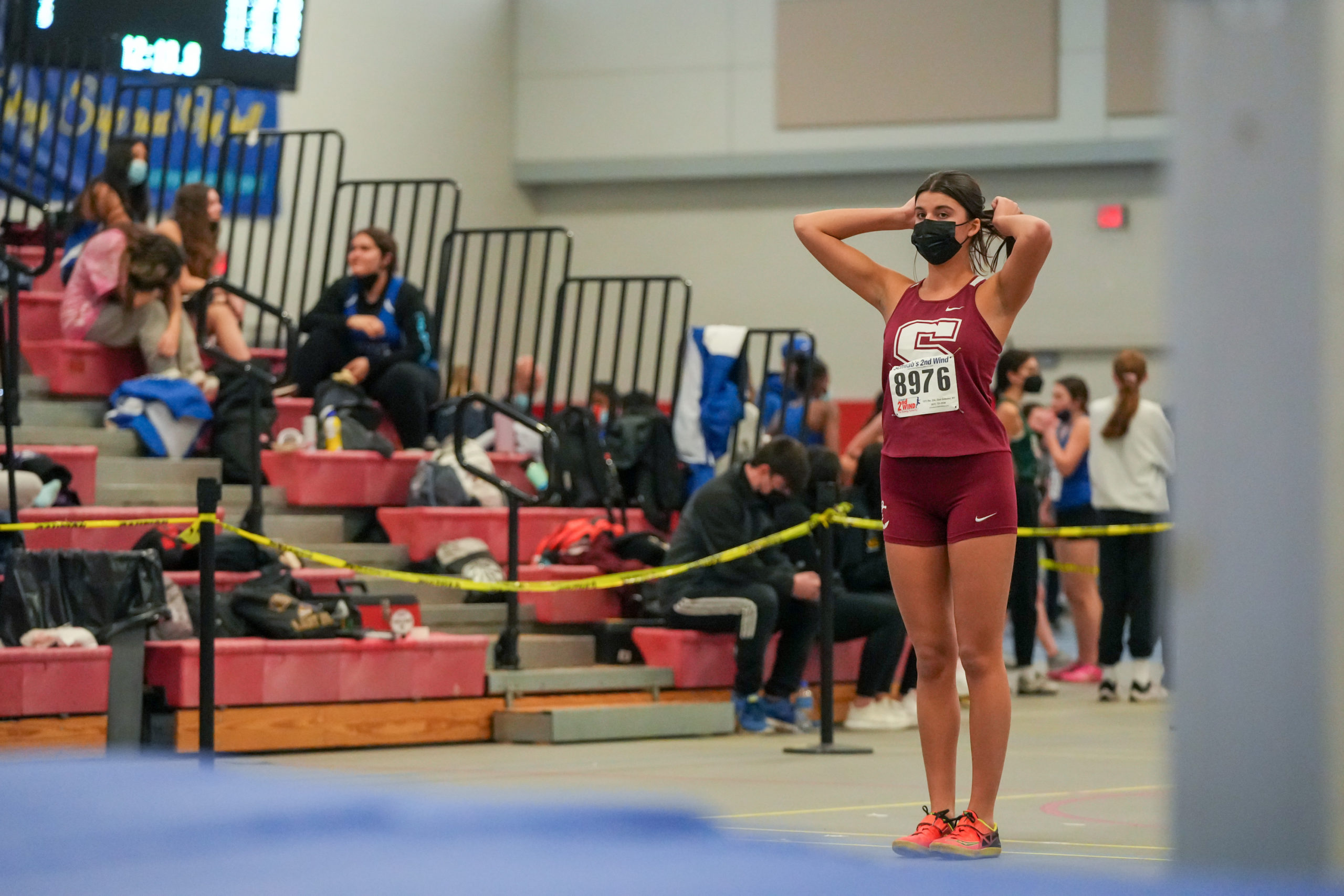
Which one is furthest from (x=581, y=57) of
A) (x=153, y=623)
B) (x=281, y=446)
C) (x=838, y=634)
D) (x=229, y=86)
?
(x=153, y=623)

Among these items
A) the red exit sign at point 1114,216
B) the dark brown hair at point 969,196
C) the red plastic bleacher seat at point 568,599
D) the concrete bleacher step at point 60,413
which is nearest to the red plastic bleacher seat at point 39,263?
the concrete bleacher step at point 60,413

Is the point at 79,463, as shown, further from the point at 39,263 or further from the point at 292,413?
the point at 39,263

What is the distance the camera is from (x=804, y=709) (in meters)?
7.40

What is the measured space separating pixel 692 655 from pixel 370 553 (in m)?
1.64

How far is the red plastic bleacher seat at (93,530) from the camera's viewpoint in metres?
6.82

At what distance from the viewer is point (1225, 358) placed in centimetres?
161

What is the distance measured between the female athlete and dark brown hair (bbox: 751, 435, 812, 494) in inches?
129

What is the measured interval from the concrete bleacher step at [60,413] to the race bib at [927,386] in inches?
217

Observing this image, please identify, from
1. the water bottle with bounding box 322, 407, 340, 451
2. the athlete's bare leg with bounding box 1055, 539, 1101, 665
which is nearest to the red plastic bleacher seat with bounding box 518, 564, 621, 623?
the water bottle with bounding box 322, 407, 340, 451

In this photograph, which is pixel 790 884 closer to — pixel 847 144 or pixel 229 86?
pixel 229 86

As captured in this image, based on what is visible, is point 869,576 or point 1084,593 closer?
point 869,576

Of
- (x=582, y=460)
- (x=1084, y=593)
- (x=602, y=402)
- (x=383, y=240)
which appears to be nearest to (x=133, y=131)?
(x=383, y=240)

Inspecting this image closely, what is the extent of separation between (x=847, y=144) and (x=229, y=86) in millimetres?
5475

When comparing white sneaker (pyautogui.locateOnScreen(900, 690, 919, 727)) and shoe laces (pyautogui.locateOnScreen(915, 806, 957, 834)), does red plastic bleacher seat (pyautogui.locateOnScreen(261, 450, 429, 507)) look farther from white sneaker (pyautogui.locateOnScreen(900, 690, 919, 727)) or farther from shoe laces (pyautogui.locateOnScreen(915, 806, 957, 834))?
shoe laces (pyautogui.locateOnScreen(915, 806, 957, 834))
